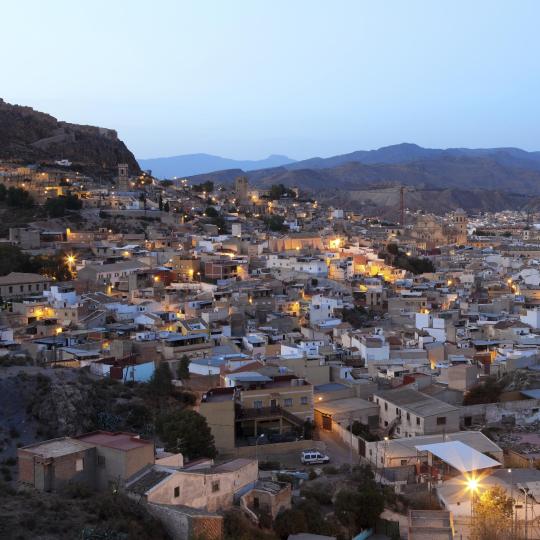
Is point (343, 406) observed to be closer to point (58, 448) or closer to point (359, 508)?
point (359, 508)

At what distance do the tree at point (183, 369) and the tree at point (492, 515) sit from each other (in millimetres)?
7634

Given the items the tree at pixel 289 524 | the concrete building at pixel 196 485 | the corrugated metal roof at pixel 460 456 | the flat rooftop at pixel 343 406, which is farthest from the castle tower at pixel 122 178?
the tree at pixel 289 524

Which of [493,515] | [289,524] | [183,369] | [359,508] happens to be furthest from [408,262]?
[289,524]

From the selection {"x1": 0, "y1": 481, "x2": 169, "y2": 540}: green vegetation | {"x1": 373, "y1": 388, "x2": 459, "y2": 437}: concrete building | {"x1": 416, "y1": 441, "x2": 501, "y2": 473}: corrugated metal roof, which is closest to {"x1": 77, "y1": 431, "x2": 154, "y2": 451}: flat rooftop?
{"x1": 0, "y1": 481, "x2": 169, "y2": 540}: green vegetation

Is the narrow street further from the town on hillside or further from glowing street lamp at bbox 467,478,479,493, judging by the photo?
glowing street lamp at bbox 467,478,479,493

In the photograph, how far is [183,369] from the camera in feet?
59.1

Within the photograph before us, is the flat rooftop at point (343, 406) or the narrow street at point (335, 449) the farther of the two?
the flat rooftop at point (343, 406)

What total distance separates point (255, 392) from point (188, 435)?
2.82 meters

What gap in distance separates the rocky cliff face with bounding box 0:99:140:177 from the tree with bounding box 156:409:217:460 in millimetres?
45350

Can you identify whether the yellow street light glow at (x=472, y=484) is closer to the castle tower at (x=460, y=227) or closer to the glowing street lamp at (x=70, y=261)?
the glowing street lamp at (x=70, y=261)

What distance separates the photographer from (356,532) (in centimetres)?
1134

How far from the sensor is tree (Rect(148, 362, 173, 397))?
16.8 m

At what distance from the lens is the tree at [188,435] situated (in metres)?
13.4

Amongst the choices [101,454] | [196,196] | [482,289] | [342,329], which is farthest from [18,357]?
[196,196]
